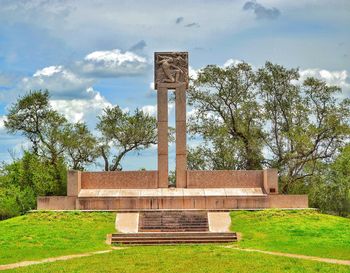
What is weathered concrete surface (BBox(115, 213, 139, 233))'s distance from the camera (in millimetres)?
28569

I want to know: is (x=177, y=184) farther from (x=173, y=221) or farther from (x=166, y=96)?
(x=173, y=221)

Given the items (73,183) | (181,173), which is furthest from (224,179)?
(73,183)

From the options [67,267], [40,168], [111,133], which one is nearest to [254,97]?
[111,133]

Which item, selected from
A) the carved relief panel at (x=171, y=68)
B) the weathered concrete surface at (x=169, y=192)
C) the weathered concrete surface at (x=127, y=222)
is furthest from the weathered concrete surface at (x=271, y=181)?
the weathered concrete surface at (x=127, y=222)

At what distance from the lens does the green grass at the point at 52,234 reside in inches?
923

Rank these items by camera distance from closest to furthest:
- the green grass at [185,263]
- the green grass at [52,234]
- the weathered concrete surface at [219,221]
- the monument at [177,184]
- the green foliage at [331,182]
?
1. the green grass at [185,263]
2. the green grass at [52,234]
3. the weathered concrete surface at [219,221]
4. the monument at [177,184]
5. the green foliage at [331,182]

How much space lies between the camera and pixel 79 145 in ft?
149

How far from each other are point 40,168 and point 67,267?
81.3ft

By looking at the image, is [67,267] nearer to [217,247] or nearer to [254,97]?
[217,247]

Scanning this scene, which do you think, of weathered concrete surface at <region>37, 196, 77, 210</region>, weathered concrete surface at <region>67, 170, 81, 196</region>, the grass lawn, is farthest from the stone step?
weathered concrete surface at <region>67, 170, 81, 196</region>

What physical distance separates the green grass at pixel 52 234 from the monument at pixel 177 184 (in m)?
2.20

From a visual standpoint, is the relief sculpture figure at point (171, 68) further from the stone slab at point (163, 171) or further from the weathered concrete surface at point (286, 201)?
the weathered concrete surface at point (286, 201)

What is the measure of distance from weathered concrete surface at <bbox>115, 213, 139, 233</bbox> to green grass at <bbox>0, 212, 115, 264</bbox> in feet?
0.96

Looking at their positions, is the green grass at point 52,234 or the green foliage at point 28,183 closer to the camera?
the green grass at point 52,234
